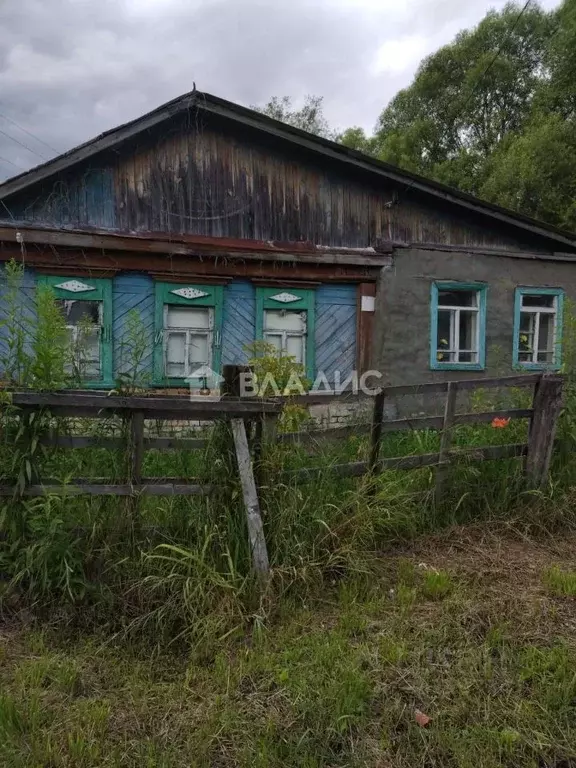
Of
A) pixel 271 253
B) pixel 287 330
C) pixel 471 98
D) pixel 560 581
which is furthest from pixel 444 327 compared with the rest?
pixel 471 98

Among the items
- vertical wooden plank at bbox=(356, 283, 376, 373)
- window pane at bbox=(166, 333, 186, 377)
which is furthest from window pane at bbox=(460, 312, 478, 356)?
window pane at bbox=(166, 333, 186, 377)

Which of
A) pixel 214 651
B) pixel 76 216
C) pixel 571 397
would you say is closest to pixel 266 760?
pixel 214 651

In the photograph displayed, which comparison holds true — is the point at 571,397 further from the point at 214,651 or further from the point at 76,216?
the point at 76,216

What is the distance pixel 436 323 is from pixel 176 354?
465cm

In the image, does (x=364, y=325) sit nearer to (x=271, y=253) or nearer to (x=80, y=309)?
(x=271, y=253)

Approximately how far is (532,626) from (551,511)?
5.12 feet

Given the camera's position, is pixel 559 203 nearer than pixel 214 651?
No

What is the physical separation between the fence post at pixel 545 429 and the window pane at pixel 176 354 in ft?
18.0

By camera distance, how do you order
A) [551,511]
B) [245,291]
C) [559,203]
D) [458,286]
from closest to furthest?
[551,511] < [245,291] < [458,286] < [559,203]

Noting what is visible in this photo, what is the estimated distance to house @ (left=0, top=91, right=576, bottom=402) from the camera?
777cm

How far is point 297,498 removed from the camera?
133 inches

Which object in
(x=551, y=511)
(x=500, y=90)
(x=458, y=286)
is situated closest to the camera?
(x=551, y=511)

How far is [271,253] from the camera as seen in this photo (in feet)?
27.5

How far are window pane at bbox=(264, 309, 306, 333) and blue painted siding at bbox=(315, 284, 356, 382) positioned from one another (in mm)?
283
